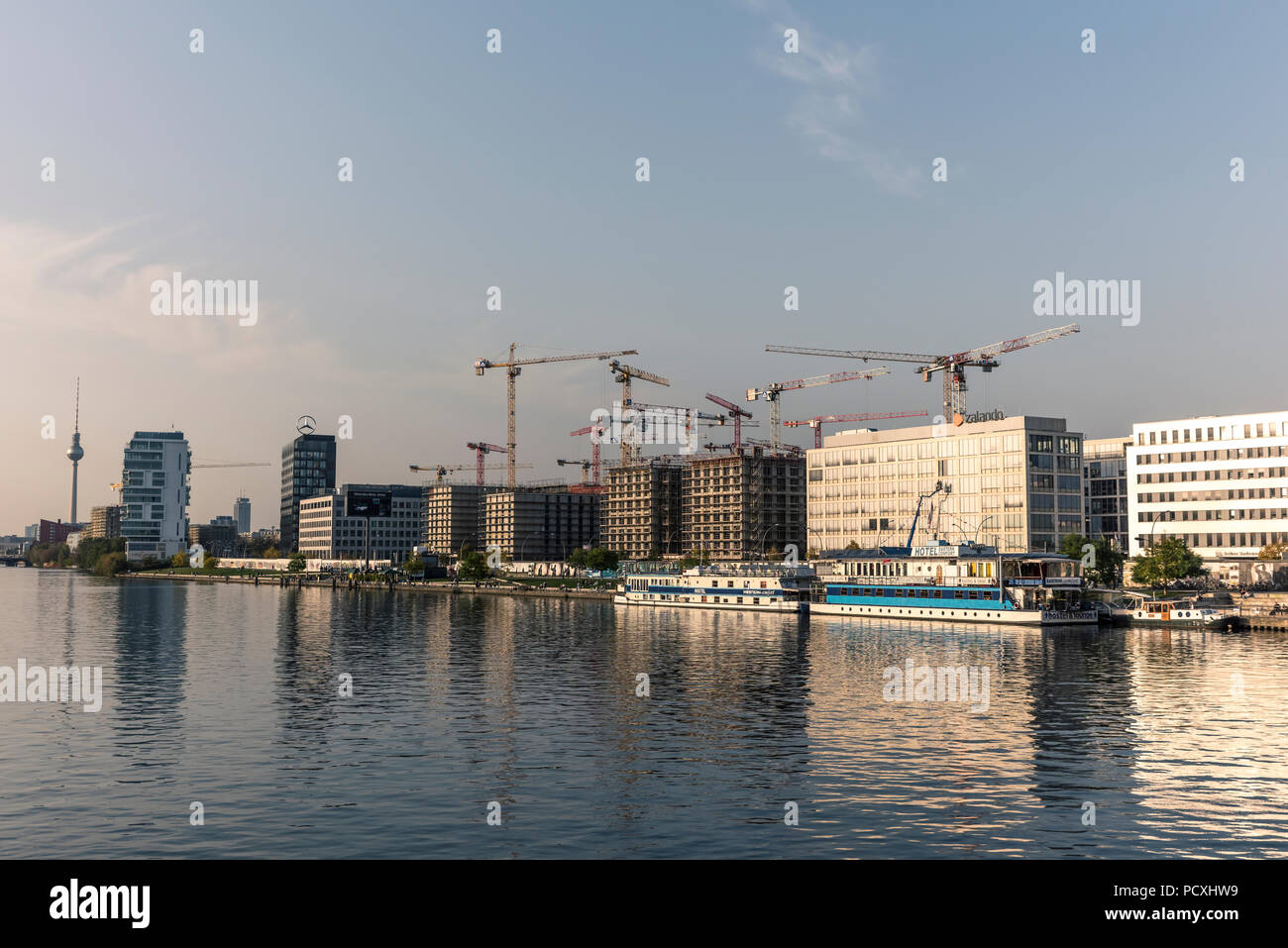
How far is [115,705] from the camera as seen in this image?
6956 cm

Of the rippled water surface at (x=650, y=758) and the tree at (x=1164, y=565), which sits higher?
the tree at (x=1164, y=565)

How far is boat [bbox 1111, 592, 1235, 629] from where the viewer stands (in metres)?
135

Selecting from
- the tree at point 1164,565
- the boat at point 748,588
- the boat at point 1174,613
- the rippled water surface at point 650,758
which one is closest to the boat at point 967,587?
the boat at point 1174,613

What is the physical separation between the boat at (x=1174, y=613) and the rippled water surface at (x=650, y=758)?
34.0 m

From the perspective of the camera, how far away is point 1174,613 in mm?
138875

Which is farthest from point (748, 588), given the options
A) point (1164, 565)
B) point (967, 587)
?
point (1164, 565)

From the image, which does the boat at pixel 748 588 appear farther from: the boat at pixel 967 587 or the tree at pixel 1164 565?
the tree at pixel 1164 565

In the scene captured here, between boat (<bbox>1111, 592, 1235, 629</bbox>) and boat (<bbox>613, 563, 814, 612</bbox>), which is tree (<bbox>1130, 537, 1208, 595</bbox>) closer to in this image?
boat (<bbox>1111, 592, 1235, 629</bbox>)

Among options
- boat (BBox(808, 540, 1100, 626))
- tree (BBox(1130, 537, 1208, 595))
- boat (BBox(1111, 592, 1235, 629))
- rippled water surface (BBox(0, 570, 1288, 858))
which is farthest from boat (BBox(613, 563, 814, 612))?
rippled water surface (BBox(0, 570, 1288, 858))

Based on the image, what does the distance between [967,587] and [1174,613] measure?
2632cm

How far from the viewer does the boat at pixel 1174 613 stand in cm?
13538

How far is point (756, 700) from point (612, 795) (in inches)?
1162
